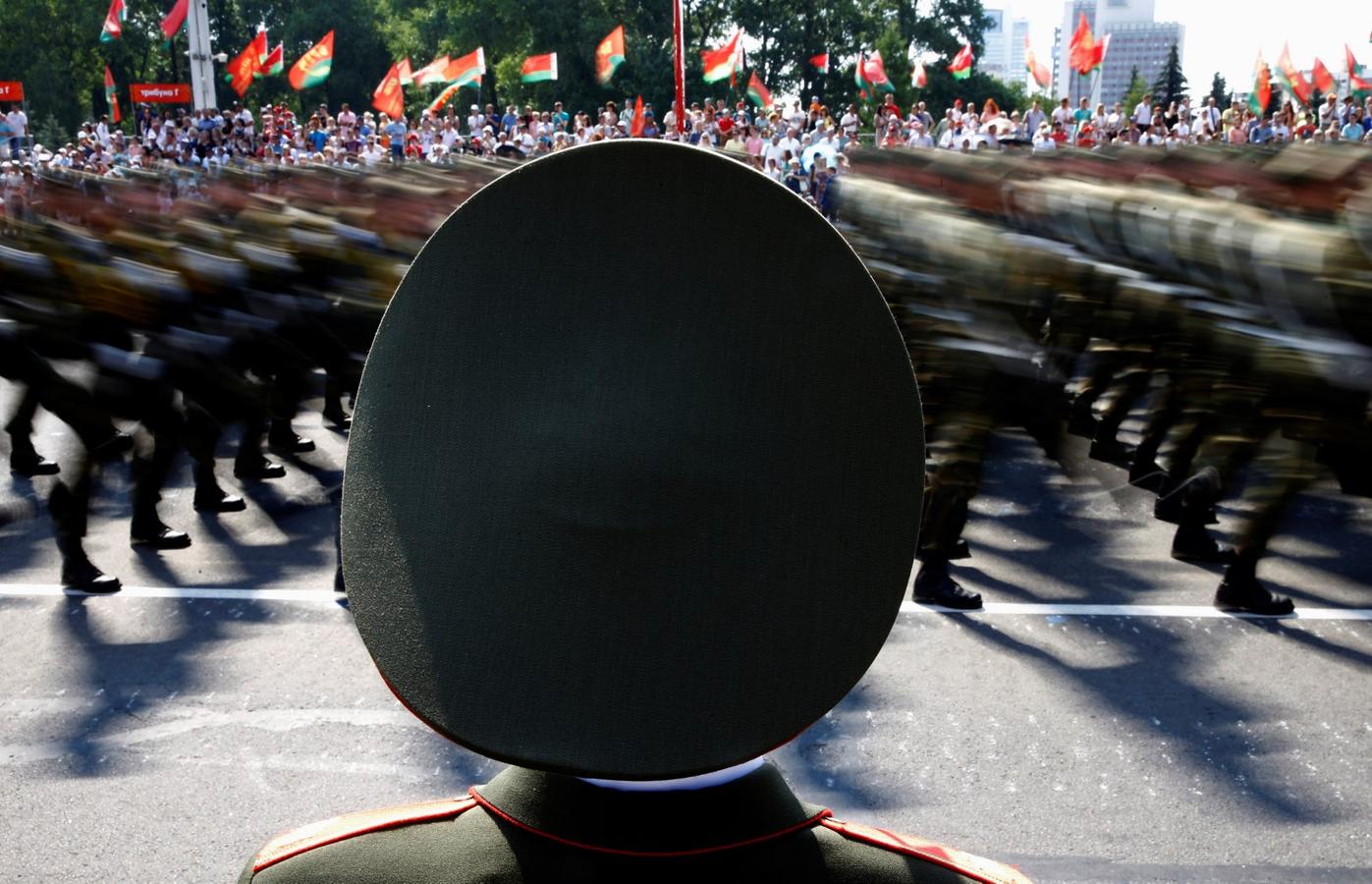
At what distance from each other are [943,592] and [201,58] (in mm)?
23552

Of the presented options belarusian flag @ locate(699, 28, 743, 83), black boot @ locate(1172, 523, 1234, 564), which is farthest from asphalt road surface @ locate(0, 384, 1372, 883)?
belarusian flag @ locate(699, 28, 743, 83)

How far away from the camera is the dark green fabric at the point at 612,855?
46.1 inches

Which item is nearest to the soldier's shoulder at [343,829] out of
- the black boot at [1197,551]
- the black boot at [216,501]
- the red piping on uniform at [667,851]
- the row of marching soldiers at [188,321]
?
the red piping on uniform at [667,851]

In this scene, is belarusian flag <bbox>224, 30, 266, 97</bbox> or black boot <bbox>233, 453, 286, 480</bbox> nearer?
black boot <bbox>233, 453, 286, 480</bbox>

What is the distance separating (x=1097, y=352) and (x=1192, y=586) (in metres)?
5.86

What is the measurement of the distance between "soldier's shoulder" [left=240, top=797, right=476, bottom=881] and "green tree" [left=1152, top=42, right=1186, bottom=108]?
50.6m

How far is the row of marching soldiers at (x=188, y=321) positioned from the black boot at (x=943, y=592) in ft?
15.6

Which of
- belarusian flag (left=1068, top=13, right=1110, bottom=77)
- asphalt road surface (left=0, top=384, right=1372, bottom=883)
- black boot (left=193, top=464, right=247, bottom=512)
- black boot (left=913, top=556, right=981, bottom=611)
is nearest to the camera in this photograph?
asphalt road surface (left=0, top=384, right=1372, bottom=883)

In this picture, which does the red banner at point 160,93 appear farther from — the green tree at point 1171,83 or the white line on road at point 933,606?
the white line on road at point 933,606

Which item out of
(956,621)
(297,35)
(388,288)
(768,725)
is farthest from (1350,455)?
(297,35)

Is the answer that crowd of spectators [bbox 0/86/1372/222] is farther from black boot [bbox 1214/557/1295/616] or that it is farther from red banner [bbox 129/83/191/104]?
red banner [bbox 129/83/191/104]

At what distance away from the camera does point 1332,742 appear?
477 centimetres

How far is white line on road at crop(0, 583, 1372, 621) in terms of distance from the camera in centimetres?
636

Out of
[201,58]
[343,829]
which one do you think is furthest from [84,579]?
[201,58]
